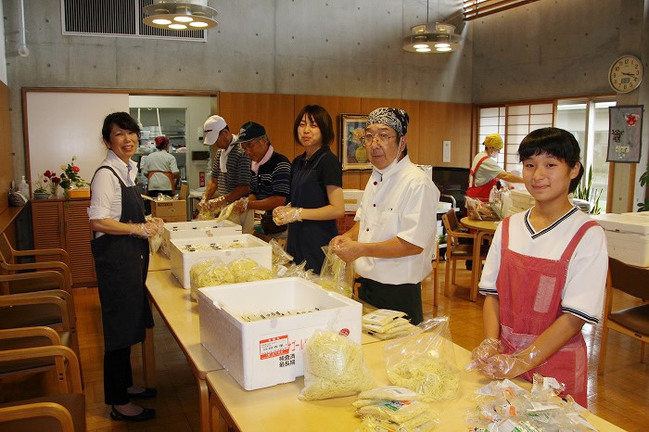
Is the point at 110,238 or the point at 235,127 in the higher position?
the point at 235,127

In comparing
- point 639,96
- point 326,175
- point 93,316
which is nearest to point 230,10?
point 93,316

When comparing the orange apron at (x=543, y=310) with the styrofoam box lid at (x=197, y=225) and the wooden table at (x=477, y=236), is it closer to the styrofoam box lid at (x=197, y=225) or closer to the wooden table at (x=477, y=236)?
the styrofoam box lid at (x=197, y=225)

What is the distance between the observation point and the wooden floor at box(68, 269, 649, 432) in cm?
308

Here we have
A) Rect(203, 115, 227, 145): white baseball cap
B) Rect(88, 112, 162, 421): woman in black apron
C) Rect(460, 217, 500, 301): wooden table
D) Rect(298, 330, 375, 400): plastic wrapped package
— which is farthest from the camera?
Rect(460, 217, 500, 301): wooden table

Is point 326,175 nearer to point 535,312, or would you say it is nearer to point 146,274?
point 146,274

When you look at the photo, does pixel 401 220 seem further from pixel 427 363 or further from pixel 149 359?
pixel 149 359

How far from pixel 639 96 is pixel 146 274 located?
5.94m

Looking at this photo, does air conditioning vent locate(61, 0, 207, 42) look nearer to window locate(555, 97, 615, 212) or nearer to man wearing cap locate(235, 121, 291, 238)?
man wearing cap locate(235, 121, 291, 238)

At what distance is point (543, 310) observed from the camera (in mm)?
1725

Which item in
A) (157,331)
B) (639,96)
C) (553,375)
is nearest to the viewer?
(553,375)

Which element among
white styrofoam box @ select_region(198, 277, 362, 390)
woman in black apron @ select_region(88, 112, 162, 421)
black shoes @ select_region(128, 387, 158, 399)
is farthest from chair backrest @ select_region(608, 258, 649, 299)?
black shoes @ select_region(128, 387, 158, 399)

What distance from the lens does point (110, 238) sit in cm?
277

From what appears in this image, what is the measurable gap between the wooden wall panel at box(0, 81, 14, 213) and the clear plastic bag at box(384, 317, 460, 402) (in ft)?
15.2

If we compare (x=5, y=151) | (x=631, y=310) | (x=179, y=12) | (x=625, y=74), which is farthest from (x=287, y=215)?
(x=625, y=74)
